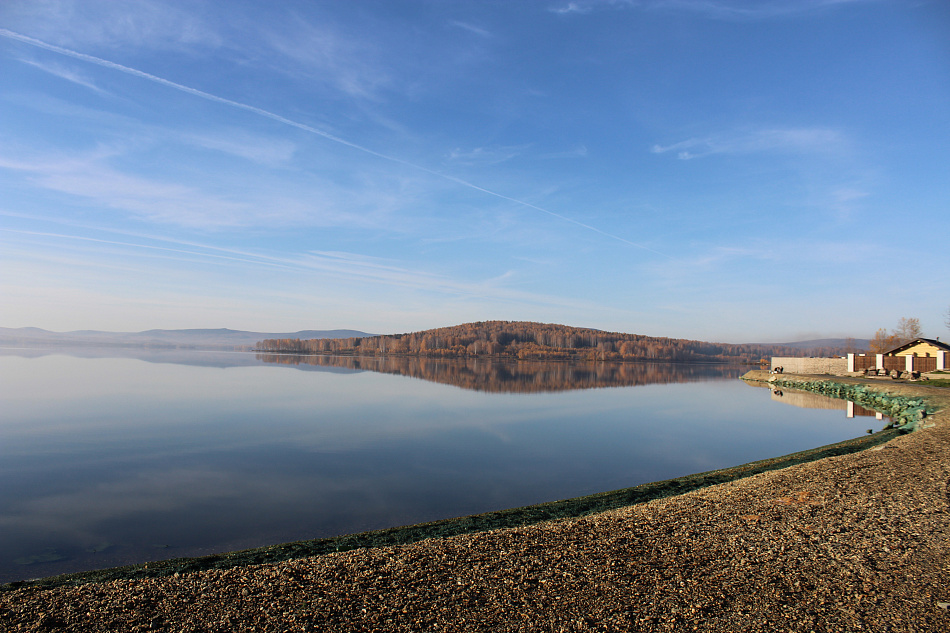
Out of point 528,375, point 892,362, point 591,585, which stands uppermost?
point 892,362

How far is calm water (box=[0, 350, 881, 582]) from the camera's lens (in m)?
7.60

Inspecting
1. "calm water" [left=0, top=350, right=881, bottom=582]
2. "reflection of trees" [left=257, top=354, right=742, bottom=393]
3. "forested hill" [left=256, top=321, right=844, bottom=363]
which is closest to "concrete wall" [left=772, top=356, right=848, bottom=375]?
"reflection of trees" [left=257, top=354, right=742, bottom=393]

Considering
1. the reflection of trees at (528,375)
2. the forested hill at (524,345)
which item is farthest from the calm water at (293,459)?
the forested hill at (524,345)

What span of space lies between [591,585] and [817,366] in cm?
5155

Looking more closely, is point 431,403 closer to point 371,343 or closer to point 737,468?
point 737,468

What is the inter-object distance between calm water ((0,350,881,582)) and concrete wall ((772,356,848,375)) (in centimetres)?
2432

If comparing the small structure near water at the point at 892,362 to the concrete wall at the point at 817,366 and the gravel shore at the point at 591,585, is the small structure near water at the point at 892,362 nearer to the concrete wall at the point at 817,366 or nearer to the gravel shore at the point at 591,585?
the concrete wall at the point at 817,366

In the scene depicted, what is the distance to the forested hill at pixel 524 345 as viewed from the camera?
140m

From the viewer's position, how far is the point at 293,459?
1212 centimetres

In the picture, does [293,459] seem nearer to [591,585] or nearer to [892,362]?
[591,585]

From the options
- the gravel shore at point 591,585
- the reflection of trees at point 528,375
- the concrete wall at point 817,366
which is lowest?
the reflection of trees at point 528,375

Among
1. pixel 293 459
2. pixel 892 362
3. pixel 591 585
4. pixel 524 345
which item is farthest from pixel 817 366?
pixel 524 345

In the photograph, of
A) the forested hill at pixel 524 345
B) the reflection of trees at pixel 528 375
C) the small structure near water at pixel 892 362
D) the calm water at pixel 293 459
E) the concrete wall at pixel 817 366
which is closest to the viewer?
the calm water at pixel 293 459

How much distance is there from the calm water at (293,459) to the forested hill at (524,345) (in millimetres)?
107509
